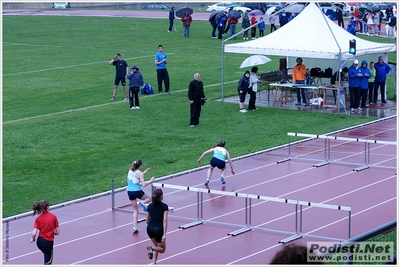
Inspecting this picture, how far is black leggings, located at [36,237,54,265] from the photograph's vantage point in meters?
Result: 13.0

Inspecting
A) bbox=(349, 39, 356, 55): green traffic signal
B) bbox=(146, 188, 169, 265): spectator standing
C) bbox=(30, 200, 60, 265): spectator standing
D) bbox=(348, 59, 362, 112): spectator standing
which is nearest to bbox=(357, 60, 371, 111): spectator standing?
bbox=(348, 59, 362, 112): spectator standing

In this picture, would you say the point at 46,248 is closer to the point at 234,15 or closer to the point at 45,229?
the point at 45,229

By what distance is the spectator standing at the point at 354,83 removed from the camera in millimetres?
27969

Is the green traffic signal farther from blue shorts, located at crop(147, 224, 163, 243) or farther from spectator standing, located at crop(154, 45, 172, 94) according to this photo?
blue shorts, located at crop(147, 224, 163, 243)

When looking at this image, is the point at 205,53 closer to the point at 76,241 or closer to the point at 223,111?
the point at 223,111

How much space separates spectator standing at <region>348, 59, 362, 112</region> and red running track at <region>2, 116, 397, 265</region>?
6.72 meters

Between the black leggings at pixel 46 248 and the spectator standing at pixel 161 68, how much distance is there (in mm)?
17490

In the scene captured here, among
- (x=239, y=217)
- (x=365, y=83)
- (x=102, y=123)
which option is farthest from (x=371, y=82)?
(x=239, y=217)

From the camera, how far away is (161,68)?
3039cm

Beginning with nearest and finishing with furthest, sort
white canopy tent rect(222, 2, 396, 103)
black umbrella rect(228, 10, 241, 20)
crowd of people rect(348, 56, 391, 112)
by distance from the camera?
white canopy tent rect(222, 2, 396, 103), crowd of people rect(348, 56, 391, 112), black umbrella rect(228, 10, 241, 20)

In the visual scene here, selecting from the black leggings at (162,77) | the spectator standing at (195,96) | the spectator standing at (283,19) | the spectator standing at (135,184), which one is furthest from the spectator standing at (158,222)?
the spectator standing at (283,19)

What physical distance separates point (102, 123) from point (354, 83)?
8.91 metres

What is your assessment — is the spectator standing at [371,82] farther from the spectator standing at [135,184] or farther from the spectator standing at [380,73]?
the spectator standing at [135,184]

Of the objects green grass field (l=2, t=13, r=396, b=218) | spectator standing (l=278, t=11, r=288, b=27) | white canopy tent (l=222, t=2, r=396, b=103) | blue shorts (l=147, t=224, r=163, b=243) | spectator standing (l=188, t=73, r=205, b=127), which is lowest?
green grass field (l=2, t=13, r=396, b=218)
